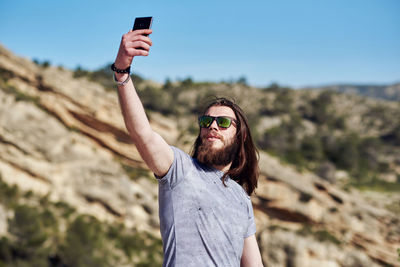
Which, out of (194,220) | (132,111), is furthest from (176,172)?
(132,111)

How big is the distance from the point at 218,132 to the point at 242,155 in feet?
1.14

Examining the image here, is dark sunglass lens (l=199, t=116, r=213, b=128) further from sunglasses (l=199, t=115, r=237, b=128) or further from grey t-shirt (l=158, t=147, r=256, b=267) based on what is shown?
grey t-shirt (l=158, t=147, r=256, b=267)

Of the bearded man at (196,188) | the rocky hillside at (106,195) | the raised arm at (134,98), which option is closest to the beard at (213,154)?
the bearded man at (196,188)

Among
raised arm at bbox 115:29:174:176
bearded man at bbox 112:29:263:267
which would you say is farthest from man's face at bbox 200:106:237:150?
raised arm at bbox 115:29:174:176

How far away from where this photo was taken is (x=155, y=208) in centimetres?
2245

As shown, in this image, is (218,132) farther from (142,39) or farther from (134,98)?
(142,39)

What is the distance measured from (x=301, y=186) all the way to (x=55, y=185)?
16.8 meters

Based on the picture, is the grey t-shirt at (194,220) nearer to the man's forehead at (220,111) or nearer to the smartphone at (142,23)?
the man's forehead at (220,111)

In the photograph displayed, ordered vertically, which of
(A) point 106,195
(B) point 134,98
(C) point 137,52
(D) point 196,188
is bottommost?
(A) point 106,195

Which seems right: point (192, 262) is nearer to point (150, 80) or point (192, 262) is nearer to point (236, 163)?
point (236, 163)

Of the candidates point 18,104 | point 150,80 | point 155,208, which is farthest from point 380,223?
point 150,80

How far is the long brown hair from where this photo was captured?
2.20 metres

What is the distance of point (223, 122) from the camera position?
206 centimetres

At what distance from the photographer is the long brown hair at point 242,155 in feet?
7.23
